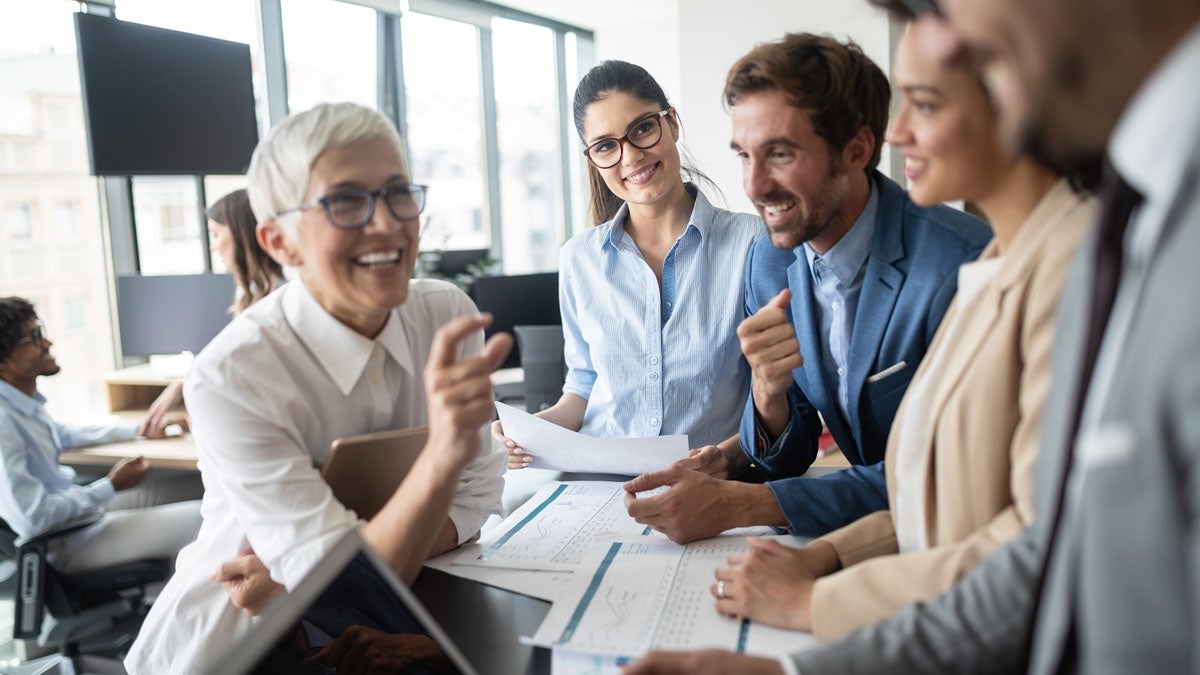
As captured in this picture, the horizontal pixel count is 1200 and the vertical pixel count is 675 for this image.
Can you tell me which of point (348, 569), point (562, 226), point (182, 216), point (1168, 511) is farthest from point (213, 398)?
point (562, 226)

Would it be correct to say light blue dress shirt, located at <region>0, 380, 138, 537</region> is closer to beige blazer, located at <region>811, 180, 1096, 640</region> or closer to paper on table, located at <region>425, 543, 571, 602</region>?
paper on table, located at <region>425, 543, 571, 602</region>

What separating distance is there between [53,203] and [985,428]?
4.66 metres

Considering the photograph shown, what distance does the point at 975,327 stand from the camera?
105 centimetres

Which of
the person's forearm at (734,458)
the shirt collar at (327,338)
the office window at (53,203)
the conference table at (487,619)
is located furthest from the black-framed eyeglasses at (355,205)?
the office window at (53,203)

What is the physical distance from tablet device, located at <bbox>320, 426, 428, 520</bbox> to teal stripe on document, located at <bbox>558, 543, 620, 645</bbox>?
0.29 m

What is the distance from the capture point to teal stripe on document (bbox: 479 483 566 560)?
4.74 feet

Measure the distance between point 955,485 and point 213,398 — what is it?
3.16ft

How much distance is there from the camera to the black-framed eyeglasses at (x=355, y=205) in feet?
4.00

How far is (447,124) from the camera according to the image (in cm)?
764

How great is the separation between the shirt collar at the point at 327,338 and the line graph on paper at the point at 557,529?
0.35 metres

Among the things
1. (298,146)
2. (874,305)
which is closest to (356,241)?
(298,146)

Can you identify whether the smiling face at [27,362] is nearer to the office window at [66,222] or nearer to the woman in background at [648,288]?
the office window at [66,222]

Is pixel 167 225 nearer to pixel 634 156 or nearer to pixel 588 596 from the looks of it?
pixel 634 156

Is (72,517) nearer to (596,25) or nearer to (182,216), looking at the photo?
(182,216)
